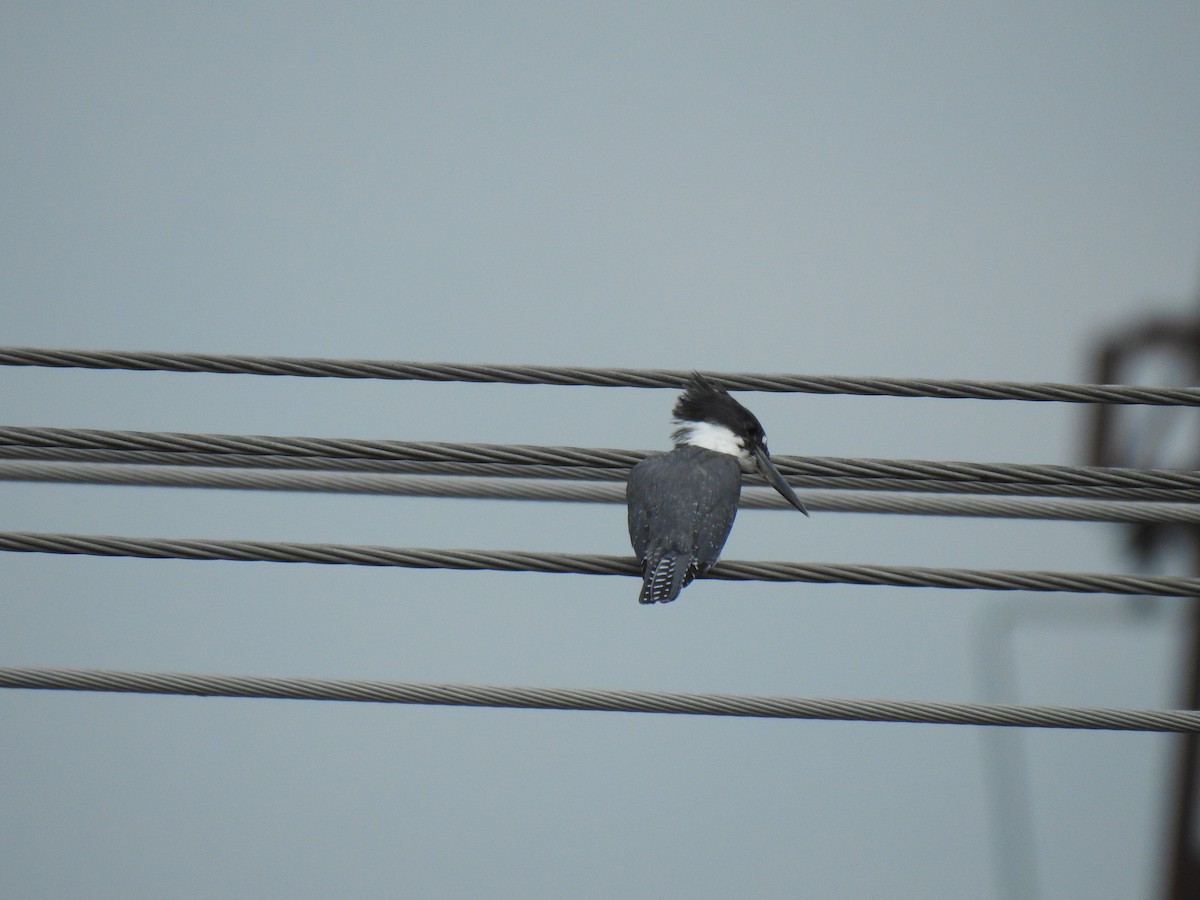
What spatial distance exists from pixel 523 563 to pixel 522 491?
50.1 inches

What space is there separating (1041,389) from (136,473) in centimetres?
318

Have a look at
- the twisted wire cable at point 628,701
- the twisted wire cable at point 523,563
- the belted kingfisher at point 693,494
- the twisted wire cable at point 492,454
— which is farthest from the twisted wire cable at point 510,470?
the twisted wire cable at point 628,701

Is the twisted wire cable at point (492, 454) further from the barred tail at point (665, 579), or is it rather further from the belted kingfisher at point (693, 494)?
the barred tail at point (665, 579)

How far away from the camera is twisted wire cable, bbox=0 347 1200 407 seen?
2926 mm

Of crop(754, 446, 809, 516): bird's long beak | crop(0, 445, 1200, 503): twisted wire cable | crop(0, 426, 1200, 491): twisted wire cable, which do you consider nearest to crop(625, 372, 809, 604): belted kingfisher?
crop(754, 446, 809, 516): bird's long beak

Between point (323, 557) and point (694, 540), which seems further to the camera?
point (694, 540)

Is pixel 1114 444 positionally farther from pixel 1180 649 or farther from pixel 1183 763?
pixel 1183 763

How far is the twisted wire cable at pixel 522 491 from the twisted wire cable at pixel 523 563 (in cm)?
68

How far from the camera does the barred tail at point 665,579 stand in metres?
3.27

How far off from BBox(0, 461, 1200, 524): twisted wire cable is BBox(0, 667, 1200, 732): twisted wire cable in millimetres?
881

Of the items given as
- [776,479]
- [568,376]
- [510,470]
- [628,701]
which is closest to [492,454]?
[568,376]

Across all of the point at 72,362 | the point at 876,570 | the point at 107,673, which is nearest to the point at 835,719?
the point at 876,570

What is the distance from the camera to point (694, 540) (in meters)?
3.34

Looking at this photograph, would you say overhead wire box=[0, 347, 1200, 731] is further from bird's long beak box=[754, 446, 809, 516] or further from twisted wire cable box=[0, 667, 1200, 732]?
Result: bird's long beak box=[754, 446, 809, 516]
